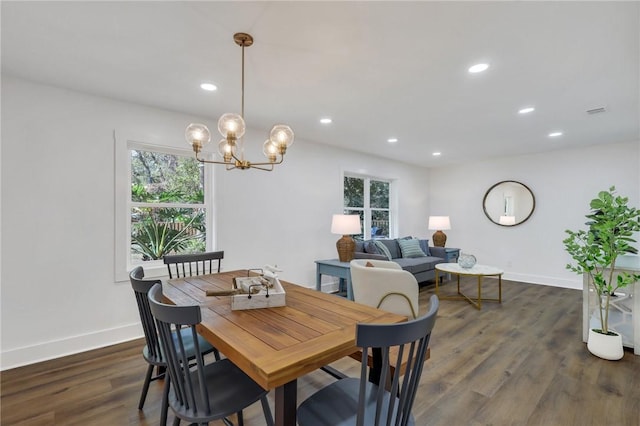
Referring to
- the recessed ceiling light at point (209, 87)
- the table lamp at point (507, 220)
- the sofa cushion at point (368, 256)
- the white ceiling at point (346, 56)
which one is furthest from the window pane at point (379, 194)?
the recessed ceiling light at point (209, 87)

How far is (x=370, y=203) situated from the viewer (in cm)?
604

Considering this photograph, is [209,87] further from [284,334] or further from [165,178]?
[284,334]

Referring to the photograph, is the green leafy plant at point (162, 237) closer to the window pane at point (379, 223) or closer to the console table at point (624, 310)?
the window pane at point (379, 223)

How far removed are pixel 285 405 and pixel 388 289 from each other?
1560 millimetres

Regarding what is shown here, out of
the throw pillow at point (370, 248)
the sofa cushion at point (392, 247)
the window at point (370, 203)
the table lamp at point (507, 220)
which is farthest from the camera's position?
the table lamp at point (507, 220)

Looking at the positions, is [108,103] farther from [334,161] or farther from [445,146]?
[445,146]

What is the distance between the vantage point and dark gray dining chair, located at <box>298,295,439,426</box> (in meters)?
0.95

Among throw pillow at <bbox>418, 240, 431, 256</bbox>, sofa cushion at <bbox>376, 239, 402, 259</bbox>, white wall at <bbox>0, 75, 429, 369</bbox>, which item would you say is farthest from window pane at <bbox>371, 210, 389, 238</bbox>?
white wall at <bbox>0, 75, 429, 369</bbox>

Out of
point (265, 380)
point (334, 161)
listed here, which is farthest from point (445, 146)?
point (265, 380)

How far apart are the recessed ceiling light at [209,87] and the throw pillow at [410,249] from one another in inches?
163

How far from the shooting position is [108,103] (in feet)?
9.84

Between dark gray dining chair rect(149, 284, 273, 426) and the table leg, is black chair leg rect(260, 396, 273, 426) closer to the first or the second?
dark gray dining chair rect(149, 284, 273, 426)

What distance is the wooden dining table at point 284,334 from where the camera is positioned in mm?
1070

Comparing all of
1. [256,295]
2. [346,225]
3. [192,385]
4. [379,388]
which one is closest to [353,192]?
[346,225]
